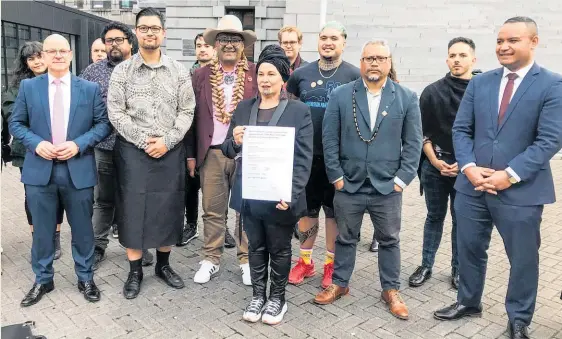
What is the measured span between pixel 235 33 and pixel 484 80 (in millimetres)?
2172

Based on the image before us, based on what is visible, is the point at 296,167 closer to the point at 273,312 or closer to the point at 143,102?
the point at 273,312

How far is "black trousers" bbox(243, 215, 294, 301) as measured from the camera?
3.79 meters

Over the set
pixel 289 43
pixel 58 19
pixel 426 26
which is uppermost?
pixel 58 19

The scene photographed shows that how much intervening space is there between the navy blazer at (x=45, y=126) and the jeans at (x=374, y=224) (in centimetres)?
217

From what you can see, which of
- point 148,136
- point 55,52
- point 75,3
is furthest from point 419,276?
point 75,3

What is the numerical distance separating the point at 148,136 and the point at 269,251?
1420mm

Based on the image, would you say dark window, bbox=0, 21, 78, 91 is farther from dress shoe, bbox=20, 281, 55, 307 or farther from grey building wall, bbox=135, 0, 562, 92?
dress shoe, bbox=20, 281, 55, 307

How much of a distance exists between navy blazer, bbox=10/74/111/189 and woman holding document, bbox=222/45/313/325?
1255 millimetres

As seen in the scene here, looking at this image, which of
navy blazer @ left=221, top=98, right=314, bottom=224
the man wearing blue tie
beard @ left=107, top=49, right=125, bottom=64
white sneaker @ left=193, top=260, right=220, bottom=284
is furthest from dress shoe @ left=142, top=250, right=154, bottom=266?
beard @ left=107, top=49, right=125, bottom=64

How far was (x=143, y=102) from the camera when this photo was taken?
4082mm

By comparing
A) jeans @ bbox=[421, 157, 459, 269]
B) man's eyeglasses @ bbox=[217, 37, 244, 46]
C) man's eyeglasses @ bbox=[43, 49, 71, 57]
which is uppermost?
man's eyeglasses @ bbox=[217, 37, 244, 46]

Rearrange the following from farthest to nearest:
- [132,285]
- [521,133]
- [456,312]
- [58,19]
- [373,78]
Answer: [58,19]
[132,285]
[456,312]
[373,78]
[521,133]

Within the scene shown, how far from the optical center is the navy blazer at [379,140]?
151 inches

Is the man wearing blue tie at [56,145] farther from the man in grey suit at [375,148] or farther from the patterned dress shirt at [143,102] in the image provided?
the man in grey suit at [375,148]
